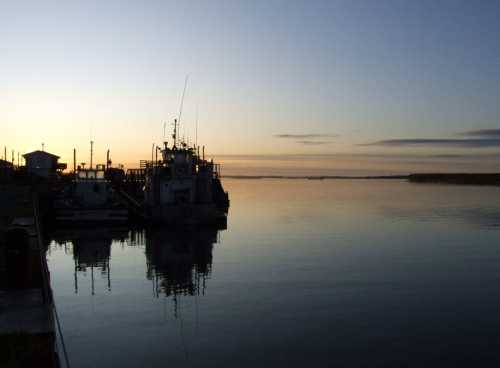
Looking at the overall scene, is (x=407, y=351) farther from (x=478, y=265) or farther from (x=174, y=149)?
(x=174, y=149)

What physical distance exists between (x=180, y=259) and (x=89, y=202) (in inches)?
739

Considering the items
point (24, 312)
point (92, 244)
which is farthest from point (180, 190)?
point (24, 312)

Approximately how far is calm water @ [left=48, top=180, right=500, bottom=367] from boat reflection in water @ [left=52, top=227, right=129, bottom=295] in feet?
0.43

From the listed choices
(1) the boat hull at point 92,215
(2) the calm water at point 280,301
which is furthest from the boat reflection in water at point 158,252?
(1) the boat hull at point 92,215

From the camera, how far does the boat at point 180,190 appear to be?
43.3m

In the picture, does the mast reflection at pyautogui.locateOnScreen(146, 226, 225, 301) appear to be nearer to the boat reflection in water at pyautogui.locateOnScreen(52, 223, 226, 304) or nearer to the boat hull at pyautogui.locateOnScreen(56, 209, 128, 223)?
the boat reflection in water at pyautogui.locateOnScreen(52, 223, 226, 304)

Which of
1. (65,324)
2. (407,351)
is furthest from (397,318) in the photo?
(65,324)

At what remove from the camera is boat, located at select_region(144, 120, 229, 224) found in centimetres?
4328

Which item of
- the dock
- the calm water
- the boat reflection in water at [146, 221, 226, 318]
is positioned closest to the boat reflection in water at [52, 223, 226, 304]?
the boat reflection in water at [146, 221, 226, 318]

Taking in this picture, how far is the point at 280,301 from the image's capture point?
18.5 metres

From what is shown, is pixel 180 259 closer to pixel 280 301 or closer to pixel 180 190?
pixel 280 301

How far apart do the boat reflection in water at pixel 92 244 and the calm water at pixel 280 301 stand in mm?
131

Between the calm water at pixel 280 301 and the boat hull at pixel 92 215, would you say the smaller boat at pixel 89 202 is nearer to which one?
the boat hull at pixel 92 215

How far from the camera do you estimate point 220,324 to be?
15.7 meters
